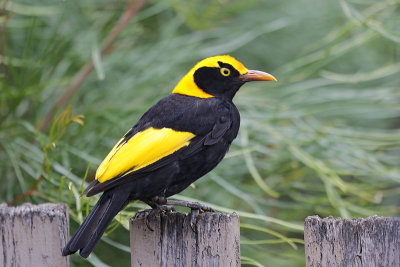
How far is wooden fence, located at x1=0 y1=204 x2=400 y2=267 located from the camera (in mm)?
1598

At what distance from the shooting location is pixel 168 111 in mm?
2359

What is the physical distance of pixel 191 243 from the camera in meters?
1.73

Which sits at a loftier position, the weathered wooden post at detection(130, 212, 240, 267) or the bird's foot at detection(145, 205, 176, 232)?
the bird's foot at detection(145, 205, 176, 232)

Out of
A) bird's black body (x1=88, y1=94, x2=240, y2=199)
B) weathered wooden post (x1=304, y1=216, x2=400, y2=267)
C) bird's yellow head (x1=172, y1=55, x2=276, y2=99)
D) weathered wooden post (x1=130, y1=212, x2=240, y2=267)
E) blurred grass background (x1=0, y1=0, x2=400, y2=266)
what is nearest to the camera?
weathered wooden post (x1=304, y1=216, x2=400, y2=267)

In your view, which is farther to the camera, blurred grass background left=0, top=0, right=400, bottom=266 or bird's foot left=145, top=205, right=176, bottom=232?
blurred grass background left=0, top=0, right=400, bottom=266

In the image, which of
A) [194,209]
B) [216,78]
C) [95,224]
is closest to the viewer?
[95,224]

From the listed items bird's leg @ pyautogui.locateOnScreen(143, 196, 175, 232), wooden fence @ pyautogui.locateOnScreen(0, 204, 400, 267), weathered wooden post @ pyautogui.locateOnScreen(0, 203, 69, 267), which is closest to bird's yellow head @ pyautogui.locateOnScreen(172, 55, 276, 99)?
bird's leg @ pyautogui.locateOnScreen(143, 196, 175, 232)

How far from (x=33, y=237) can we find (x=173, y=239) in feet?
1.40

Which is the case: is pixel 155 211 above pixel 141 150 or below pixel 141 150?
below

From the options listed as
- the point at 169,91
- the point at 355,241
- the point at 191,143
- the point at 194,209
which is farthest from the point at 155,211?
A: the point at 169,91

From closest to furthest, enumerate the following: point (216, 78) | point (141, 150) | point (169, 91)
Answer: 1. point (141, 150)
2. point (216, 78)
3. point (169, 91)

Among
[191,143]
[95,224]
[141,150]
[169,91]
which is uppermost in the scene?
[169,91]

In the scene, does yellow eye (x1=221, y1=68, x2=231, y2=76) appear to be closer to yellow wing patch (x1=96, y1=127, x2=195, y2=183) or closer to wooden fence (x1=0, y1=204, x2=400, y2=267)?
yellow wing patch (x1=96, y1=127, x2=195, y2=183)

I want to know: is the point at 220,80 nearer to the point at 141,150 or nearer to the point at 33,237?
the point at 141,150
